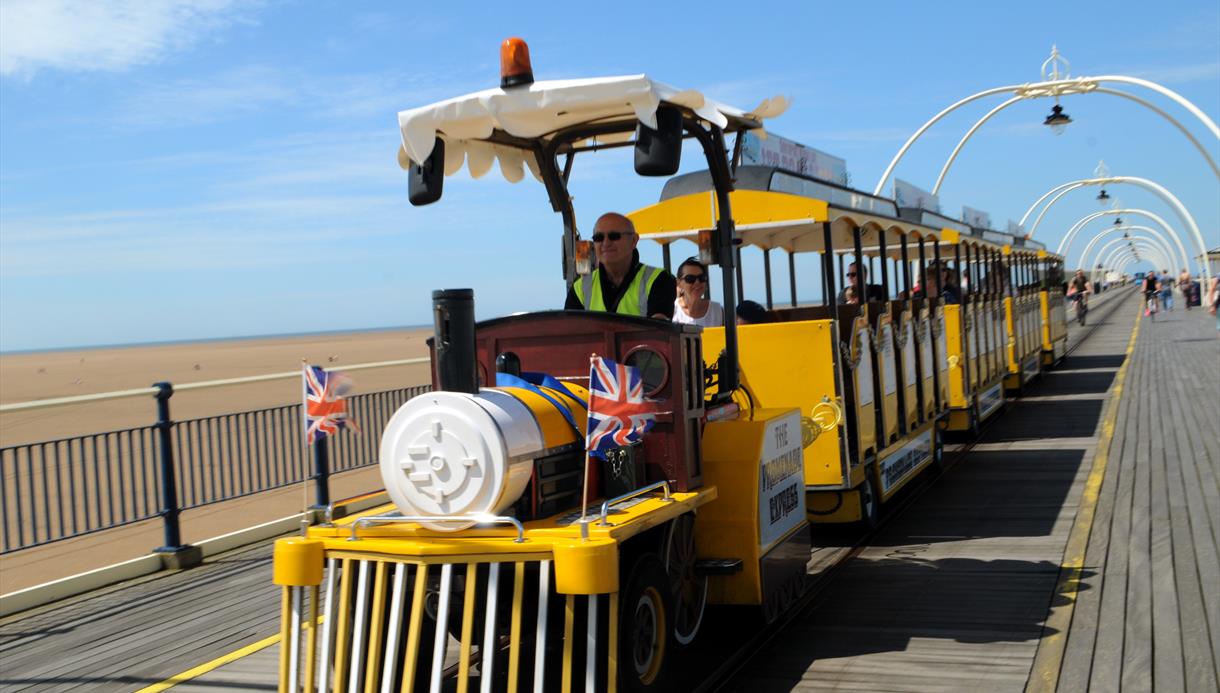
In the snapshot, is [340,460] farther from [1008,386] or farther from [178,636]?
[1008,386]

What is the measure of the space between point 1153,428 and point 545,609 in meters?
11.5

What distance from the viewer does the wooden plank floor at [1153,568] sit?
5043 mm

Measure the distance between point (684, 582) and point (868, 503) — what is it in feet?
11.7

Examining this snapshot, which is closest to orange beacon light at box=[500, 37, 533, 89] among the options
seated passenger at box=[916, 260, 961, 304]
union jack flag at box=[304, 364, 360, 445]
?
union jack flag at box=[304, 364, 360, 445]

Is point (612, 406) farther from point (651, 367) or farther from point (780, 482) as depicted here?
point (780, 482)

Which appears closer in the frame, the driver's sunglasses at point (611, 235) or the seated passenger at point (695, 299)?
the driver's sunglasses at point (611, 235)

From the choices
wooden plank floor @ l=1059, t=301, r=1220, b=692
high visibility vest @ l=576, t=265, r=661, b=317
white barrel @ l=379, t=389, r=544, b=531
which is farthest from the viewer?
high visibility vest @ l=576, t=265, r=661, b=317

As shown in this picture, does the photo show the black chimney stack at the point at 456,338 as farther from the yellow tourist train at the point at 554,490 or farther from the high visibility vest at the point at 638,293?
the high visibility vest at the point at 638,293

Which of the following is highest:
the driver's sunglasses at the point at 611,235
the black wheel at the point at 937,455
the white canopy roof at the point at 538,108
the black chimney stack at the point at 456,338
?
the white canopy roof at the point at 538,108

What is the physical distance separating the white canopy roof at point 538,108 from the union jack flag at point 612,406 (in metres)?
1.15

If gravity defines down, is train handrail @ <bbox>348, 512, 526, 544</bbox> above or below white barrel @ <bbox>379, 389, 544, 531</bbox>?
below

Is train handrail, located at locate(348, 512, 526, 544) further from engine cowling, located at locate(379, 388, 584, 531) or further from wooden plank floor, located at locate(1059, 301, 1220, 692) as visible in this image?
wooden plank floor, located at locate(1059, 301, 1220, 692)

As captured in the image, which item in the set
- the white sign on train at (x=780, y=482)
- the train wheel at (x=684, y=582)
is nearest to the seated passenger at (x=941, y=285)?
the white sign on train at (x=780, y=482)

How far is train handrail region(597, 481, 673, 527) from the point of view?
4.12 metres
